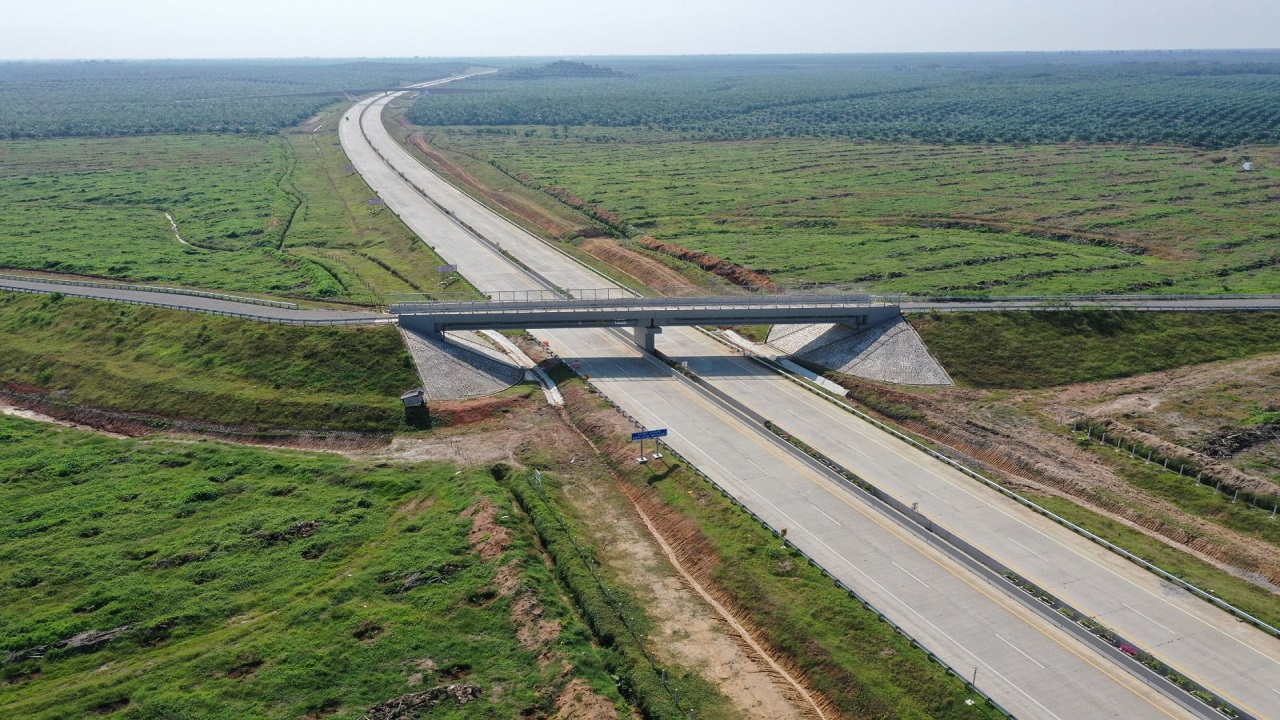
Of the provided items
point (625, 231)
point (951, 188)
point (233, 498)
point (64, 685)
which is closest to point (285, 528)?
point (233, 498)

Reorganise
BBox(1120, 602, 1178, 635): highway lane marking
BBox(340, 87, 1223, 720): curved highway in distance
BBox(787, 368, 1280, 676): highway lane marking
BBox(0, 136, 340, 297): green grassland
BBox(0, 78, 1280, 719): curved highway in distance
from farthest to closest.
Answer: BBox(0, 136, 340, 297): green grassland, BBox(787, 368, 1280, 676): highway lane marking, BBox(1120, 602, 1178, 635): highway lane marking, BBox(0, 78, 1280, 719): curved highway in distance, BBox(340, 87, 1223, 720): curved highway in distance

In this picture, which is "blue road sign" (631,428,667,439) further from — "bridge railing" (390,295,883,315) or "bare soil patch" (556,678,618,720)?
"bare soil patch" (556,678,618,720)

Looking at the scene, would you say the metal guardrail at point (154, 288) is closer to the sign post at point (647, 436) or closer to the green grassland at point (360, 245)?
the green grassland at point (360, 245)

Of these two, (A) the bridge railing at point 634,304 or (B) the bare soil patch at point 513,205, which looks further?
(B) the bare soil patch at point 513,205

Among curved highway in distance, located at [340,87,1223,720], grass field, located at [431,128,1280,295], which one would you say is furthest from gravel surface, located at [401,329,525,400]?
grass field, located at [431,128,1280,295]

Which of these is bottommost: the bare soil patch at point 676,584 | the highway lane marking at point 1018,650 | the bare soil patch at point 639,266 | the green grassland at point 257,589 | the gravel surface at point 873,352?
the bare soil patch at point 676,584

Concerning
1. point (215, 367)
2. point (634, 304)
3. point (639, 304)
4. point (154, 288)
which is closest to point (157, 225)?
point (154, 288)

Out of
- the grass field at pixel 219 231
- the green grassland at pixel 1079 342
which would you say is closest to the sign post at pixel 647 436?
the green grassland at pixel 1079 342
